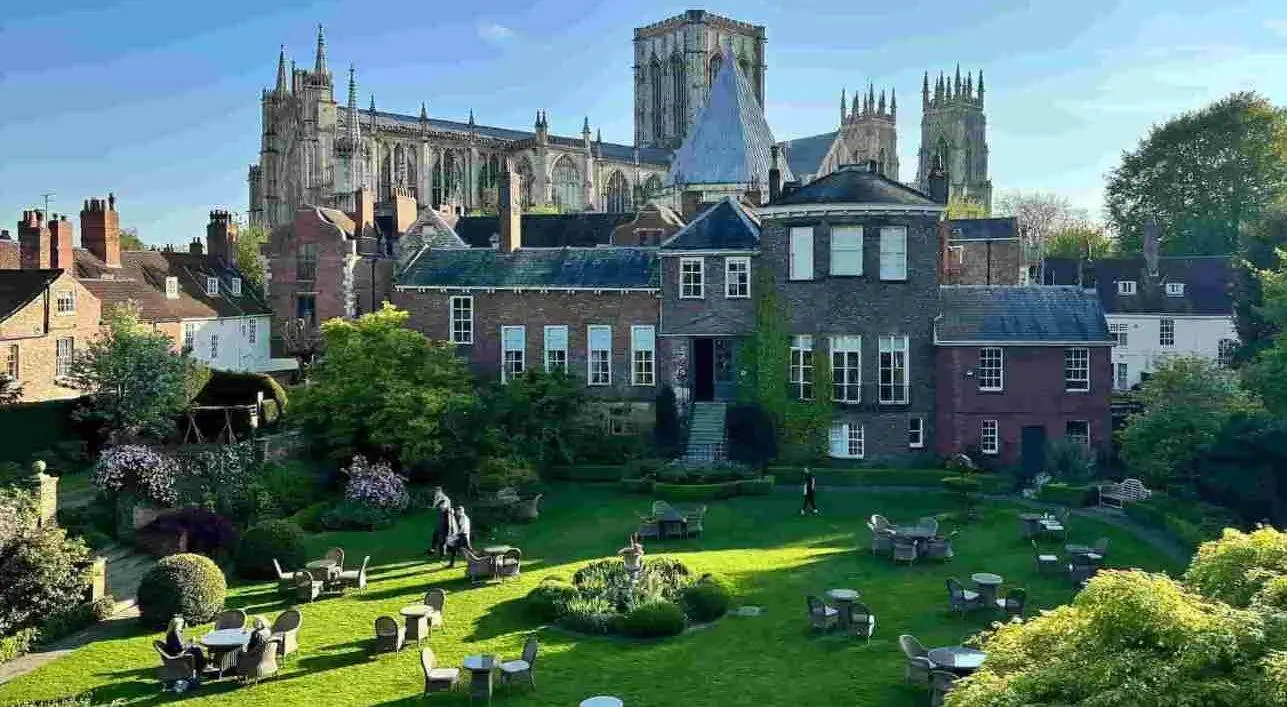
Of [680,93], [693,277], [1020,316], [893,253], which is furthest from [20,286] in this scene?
[680,93]

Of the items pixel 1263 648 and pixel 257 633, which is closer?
pixel 1263 648

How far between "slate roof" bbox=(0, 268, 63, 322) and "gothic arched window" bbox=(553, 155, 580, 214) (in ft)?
253

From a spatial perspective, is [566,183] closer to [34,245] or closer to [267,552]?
[34,245]

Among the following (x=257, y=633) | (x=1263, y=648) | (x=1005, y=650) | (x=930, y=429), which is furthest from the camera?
(x=930, y=429)

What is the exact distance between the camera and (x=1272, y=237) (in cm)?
5128

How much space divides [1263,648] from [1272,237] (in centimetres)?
4612

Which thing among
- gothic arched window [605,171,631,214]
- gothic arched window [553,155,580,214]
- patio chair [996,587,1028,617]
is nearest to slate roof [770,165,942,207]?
patio chair [996,587,1028,617]

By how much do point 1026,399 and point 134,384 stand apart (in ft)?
107

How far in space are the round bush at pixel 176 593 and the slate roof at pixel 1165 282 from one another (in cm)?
5207

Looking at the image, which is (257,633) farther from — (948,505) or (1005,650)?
(948,505)

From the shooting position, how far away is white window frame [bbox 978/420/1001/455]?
42.7m

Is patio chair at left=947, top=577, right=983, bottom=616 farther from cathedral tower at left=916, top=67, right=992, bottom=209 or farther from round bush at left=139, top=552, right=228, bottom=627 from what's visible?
cathedral tower at left=916, top=67, right=992, bottom=209

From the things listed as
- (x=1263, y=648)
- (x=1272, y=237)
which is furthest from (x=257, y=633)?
(x=1272, y=237)

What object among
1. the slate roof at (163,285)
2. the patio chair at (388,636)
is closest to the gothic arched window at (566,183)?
the slate roof at (163,285)
